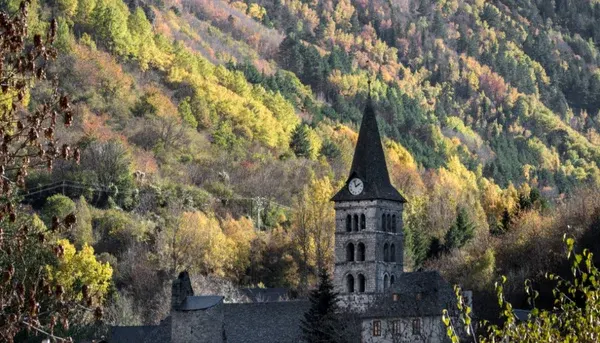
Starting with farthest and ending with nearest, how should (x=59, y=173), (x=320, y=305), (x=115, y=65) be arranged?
(x=115, y=65), (x=59, y=173), (x=320, y=305)

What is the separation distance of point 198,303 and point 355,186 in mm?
12752

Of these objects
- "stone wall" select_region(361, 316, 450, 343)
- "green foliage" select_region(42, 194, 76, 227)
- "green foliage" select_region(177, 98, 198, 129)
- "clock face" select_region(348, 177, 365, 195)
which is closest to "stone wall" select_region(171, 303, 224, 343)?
"stone wall" select_region(361, 316, 450, 343)

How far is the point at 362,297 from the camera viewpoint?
91.4 meters

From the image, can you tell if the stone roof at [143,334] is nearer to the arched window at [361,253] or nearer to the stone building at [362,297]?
the stone building at [362,297]

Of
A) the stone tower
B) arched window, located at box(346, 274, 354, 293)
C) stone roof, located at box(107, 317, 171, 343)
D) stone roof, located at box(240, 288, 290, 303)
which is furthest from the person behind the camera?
stone roof, located at box(240, 288, 290, 303)

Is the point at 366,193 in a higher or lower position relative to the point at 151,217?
lower

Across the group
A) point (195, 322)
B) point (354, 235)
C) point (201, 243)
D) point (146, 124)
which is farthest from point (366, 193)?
point (146, 124)

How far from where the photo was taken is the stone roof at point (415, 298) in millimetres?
86688

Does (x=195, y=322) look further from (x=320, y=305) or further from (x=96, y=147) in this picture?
(x=96, y=147)

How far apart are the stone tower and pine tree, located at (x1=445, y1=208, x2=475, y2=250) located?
30.2 meters

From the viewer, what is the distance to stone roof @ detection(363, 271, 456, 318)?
86.7 m

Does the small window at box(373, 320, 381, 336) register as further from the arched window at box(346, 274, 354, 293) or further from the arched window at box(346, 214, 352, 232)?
the arched window at box(346, 214, 352, 232)

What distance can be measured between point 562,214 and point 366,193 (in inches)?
823

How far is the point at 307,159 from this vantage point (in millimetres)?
179875
